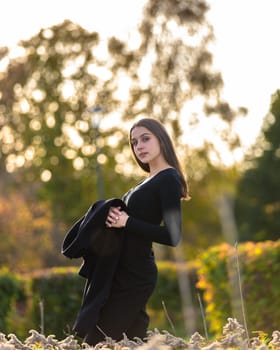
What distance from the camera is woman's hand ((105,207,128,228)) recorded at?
4625mm

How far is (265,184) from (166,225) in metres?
39.4

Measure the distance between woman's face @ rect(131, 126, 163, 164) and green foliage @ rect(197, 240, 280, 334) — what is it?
576 centimetres

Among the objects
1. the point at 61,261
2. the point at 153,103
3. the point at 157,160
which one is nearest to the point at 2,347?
the point at 157,160

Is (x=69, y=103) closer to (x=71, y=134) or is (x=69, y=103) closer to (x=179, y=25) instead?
(x=71, y=134)

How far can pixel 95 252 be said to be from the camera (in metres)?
4.73

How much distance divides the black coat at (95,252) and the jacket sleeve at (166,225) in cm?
13

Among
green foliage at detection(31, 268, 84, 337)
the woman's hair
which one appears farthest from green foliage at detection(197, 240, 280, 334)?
the woman's hair

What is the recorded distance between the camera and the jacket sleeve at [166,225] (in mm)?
4617

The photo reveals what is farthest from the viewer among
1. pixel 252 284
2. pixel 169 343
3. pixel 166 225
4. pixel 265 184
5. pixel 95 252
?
pixel 265 184

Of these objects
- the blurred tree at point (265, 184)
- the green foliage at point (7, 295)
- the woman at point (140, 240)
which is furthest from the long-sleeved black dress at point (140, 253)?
the blurred tree at point (265, 184)

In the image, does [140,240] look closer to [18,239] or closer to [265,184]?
[18,239]

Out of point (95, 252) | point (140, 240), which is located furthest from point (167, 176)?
point (95, 252)

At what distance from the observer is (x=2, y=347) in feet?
10.6

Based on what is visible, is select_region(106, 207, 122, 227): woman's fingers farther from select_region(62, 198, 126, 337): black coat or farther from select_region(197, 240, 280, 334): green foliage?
select_region(197, 240, 280, 334): green foliage
